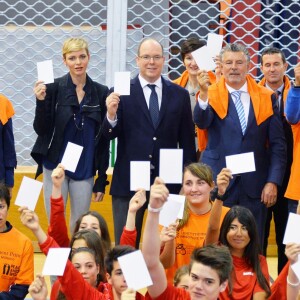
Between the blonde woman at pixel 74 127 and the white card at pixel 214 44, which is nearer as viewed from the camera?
the blonde woman at pixel 74 127

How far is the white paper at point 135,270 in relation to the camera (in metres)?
4.29

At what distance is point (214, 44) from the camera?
6.92 m

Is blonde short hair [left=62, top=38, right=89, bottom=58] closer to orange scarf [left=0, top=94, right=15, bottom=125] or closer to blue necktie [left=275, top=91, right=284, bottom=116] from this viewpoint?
orange scarf [left=0, top=94, right=15, bottom=125]

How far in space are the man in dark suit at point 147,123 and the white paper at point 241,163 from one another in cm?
50

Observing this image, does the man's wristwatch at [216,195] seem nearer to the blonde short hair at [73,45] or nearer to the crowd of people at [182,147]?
the crowd of people at [182,147]

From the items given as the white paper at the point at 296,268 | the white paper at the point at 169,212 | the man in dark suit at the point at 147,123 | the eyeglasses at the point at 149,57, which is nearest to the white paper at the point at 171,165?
the man in dark suit at the point at 147,123

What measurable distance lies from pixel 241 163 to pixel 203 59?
Result: 953 millimetres

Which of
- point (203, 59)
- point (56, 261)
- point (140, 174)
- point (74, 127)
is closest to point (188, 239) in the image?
point (140, 174)

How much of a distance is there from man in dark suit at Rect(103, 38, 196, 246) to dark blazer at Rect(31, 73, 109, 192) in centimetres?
15

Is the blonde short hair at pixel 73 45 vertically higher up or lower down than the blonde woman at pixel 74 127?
higher up

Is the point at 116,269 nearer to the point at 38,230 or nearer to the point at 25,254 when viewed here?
the point at 38,230

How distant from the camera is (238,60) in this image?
21.1 ft

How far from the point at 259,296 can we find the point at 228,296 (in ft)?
0.57

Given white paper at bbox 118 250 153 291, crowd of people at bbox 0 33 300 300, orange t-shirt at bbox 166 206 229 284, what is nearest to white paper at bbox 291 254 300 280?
white paper at bbox 118 250 153 291
